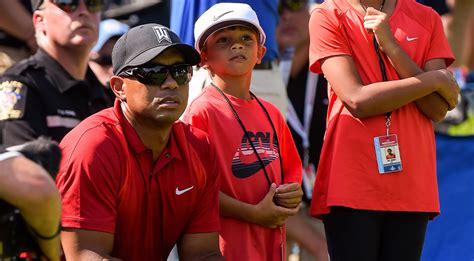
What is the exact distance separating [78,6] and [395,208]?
105 inches

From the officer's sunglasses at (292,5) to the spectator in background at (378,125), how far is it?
2523 mm

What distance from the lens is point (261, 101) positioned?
582 cm

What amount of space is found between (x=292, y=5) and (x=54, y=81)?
7.27 feet

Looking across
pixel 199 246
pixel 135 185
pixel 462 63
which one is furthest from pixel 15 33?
pixel 462 63

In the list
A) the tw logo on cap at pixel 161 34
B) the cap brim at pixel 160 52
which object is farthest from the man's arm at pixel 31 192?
the tw logo on cap at pixel 161 34

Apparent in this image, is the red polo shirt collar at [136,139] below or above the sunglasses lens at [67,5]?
below

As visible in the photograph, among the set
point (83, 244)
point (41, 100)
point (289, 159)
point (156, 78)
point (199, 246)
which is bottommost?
point (199, 246)

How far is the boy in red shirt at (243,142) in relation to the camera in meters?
5.43

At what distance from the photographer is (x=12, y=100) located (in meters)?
6.27

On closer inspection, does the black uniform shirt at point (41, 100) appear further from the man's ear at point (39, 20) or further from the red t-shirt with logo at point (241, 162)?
the red t-shirt with logo at point (241, 162)

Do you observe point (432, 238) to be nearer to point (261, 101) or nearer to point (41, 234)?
point (261, 101)

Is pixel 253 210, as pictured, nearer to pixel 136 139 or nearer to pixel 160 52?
pixel 136 139

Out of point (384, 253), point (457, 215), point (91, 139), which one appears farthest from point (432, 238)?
point (91, 139)

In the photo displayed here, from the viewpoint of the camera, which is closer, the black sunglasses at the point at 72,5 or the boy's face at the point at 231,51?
the boy's face at the point at 231,51
